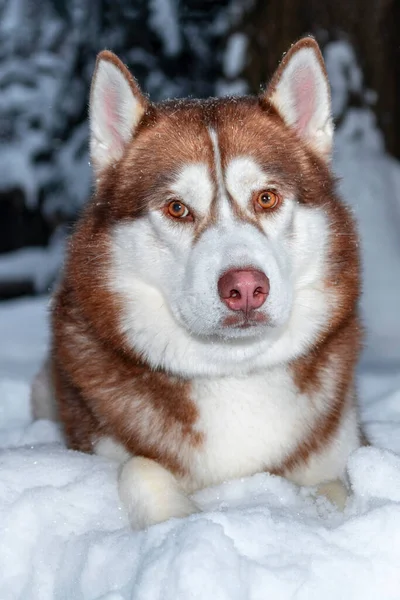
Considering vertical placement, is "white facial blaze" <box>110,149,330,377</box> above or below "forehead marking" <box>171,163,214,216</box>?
below

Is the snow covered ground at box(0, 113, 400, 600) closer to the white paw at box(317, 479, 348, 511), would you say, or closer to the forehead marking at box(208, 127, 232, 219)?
the white paw at box(317, 479, 348, 511)

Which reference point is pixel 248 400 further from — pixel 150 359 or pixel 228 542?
pixel 228 542

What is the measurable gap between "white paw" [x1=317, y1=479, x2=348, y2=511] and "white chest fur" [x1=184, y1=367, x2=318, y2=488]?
6.8 inches

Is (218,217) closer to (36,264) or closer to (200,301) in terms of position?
(200,301)

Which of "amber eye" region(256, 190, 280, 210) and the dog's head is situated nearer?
the dog's head

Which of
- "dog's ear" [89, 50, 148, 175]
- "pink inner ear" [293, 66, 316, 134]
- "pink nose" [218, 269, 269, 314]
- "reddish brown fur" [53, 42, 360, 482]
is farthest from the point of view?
"pink inner ear" [293, 66, 316, 134]

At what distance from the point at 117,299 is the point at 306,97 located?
3.44 ft

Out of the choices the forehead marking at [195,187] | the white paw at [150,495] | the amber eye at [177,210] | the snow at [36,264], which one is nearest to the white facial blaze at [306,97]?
the forehead marking at [195,187]

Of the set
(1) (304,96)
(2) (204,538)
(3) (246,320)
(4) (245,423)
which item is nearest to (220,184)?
(3) (246,320)

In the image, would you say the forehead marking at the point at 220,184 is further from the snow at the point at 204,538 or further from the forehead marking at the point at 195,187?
the snow at the point at 204,538

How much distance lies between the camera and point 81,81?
870cm

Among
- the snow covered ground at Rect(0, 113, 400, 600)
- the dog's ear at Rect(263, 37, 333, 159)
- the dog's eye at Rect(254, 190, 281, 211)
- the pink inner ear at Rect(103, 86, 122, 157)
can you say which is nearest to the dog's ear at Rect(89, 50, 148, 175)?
the pink inner ear at Rect(103, 86, 122, 157)

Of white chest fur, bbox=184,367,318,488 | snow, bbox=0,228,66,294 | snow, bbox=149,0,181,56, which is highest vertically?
snow, bbox=149,0,181,56

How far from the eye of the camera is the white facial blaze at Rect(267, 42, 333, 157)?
146 inches
